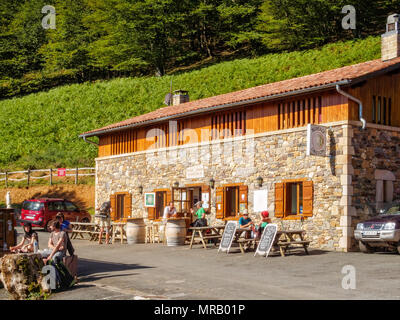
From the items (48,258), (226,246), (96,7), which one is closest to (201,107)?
(226,246)

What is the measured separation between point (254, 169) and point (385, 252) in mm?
5362

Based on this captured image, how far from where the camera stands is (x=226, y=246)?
17.3 m

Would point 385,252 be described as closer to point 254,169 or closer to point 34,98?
point 254,169

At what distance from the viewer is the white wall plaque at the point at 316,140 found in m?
17.4

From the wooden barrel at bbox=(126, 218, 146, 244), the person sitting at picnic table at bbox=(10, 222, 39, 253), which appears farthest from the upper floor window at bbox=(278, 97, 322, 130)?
the person sitting at picnic table at bbox=(10, 222, 39, 253)

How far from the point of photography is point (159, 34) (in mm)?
57219

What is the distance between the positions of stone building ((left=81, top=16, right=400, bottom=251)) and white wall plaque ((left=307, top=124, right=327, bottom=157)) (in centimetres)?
3

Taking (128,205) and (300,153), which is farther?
(128,205)

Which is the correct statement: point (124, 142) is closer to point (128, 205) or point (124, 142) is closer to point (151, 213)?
point (128, 205)

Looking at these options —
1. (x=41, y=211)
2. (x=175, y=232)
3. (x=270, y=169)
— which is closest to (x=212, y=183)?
(x=175, y=232)

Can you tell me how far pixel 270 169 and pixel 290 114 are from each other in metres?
1.95

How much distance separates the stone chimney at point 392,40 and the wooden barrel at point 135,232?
1065cm

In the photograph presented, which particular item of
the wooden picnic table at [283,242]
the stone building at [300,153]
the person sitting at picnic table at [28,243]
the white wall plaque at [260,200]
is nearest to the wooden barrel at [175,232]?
the stone building at [300,153]

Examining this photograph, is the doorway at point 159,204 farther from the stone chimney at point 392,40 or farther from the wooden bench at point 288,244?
the stone chimney at point 392,40
